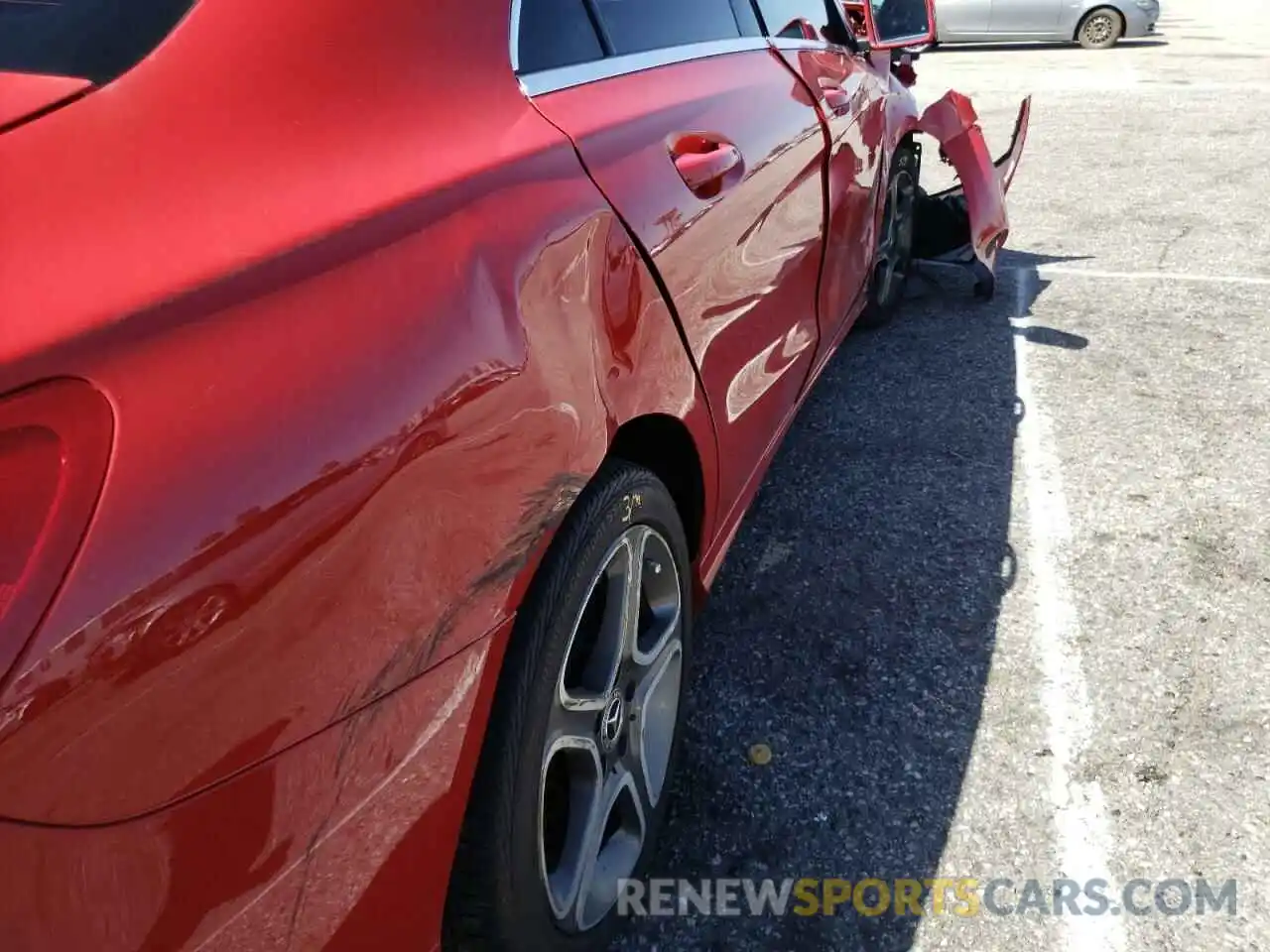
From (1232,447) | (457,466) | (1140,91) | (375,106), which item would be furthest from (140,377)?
(1140,91)

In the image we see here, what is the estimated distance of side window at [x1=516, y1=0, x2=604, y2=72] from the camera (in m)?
1.64

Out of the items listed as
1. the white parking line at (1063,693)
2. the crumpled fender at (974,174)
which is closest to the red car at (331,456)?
the white parking line at (1063,693)

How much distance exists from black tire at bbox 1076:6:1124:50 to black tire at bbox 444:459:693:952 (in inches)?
640

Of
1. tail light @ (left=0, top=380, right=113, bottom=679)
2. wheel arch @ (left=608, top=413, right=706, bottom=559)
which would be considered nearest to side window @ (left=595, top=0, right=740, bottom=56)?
wheel arch @ (left=608, top=413, right=706, bottom=559)

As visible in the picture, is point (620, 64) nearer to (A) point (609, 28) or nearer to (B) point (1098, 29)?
(A) point (609, 28)

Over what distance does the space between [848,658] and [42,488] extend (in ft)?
7.04

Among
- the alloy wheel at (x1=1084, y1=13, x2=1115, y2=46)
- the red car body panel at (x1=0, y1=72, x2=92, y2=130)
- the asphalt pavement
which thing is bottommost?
the alloy wheel at (x1=1084, y1=13, x2=1115, y2=46)

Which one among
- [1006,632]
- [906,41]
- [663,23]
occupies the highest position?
[663,23]

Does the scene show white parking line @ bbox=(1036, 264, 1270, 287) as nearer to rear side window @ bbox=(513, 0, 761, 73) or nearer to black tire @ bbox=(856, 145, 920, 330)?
black tire @ bbox=(856, 145, 920, 330)

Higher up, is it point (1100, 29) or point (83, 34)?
point (83, 34)

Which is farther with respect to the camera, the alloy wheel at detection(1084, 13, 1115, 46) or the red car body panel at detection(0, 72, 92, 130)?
the alloy wheel at detection(1084, 13, 1115, 46)

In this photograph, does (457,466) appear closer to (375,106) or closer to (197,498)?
(197,498)

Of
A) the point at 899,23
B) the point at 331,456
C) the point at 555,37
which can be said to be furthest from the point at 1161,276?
the point at 331,456

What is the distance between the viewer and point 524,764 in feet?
4.91
